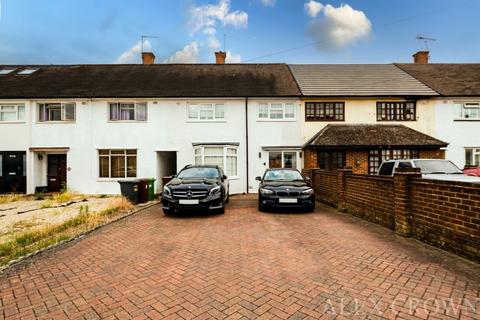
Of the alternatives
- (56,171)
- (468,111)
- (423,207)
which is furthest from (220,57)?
(423,207)

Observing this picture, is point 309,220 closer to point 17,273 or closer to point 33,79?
point 17,273

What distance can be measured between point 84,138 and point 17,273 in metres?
12.9

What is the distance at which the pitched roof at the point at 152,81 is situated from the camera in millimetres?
15654

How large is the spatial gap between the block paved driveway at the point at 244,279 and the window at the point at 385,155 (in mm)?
9882

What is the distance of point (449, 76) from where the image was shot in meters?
18.3

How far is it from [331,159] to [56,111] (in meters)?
16.4

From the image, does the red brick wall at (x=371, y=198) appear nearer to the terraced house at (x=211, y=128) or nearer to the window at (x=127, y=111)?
the terraced house at (x=211, y=128)

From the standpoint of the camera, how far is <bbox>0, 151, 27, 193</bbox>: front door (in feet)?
49.6

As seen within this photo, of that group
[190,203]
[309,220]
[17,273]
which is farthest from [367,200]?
[17,273]

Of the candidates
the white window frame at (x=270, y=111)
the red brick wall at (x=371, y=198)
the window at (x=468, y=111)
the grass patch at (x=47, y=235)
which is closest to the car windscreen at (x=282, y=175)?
the red brick wall at (x=371, y=198)

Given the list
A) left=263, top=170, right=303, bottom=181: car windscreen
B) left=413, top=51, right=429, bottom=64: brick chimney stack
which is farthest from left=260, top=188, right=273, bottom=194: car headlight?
left=413, top=51, right=429, bottom=64: brick chimney stack

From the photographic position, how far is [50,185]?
15.8 m

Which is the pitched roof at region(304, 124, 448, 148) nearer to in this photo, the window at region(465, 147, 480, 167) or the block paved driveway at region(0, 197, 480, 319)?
the window at region(465, 147, 480, 167)

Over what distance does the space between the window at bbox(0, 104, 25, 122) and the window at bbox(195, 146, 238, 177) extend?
10.5 m
